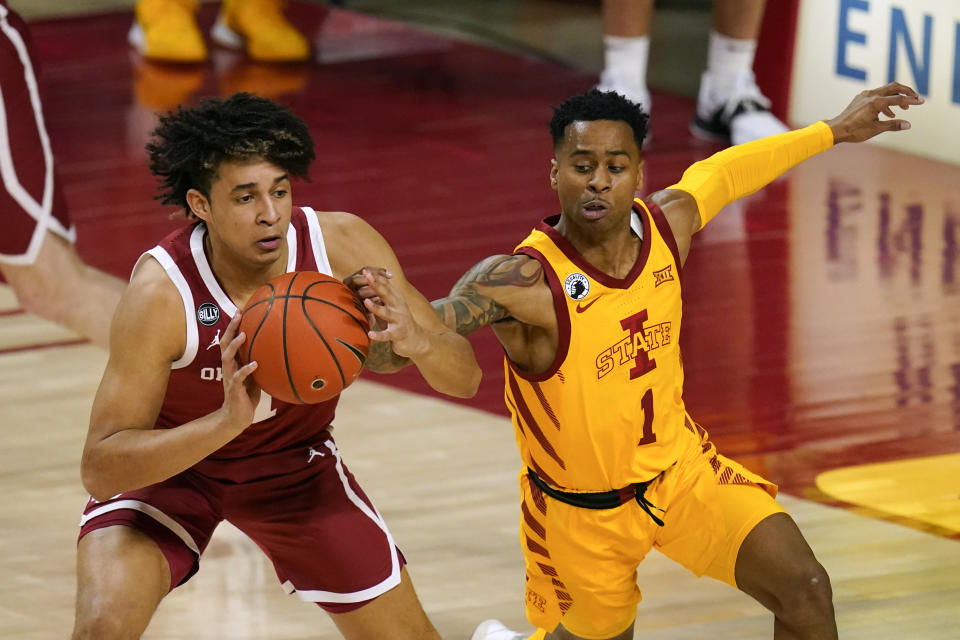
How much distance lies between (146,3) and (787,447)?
6.98 m

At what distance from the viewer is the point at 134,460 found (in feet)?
11.9

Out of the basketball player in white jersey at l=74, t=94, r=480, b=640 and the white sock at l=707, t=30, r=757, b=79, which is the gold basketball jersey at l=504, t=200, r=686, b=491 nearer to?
the basketball player in white jersey at l=74, t=94, r=480, b=640

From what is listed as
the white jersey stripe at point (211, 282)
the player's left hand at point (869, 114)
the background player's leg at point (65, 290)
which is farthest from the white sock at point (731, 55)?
the white jersey stripe at point (211, 282)

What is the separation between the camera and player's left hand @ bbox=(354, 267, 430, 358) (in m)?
3.57

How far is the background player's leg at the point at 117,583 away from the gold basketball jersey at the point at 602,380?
961 millimetres

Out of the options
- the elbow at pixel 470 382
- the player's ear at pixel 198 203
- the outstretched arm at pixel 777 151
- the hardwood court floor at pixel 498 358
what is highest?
the player's ear at pixel 198 203

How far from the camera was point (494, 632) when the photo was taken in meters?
4.46

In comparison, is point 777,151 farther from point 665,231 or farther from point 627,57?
point 627,57

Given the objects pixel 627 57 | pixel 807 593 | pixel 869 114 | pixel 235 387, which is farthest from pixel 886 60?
pixel 235 387

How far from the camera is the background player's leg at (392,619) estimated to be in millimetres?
4004

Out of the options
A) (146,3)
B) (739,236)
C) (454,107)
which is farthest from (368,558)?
(146,3)

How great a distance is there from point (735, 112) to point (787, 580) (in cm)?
549

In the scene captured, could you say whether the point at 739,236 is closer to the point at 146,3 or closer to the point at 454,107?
the point at 454,107

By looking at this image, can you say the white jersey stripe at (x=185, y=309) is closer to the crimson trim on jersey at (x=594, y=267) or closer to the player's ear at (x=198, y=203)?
the player's ear at (x=198, y=203)
